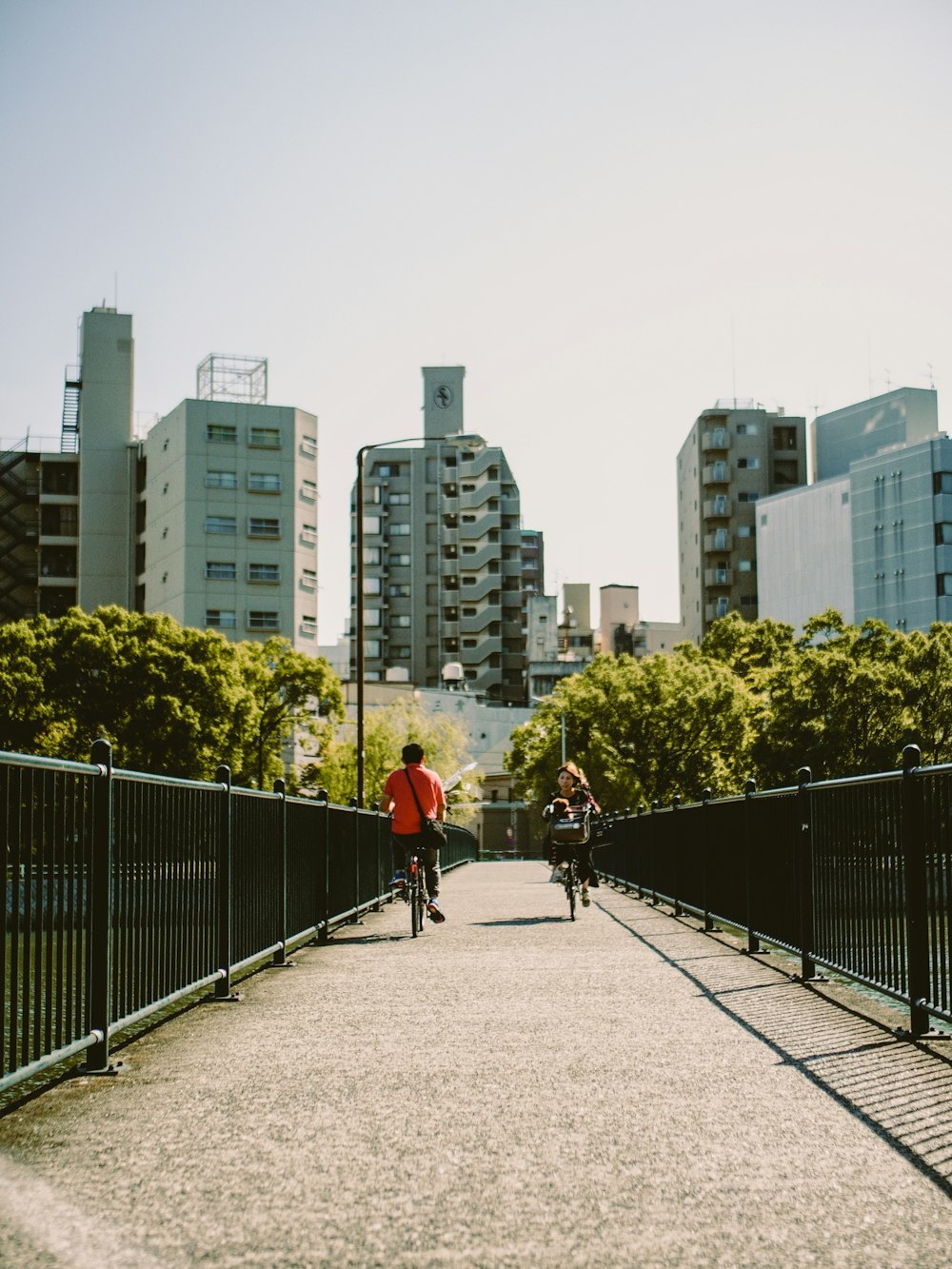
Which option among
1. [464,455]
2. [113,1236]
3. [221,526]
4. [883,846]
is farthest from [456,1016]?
[464,455]

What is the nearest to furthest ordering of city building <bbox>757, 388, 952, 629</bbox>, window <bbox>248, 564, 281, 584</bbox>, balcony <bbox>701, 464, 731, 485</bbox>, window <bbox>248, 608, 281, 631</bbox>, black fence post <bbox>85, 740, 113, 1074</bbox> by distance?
black fence post <bbox>85, 740, 113, 1074</bbox>, window <bbox>248, 608, 281, 631</bbox>, window <bbox>248, 564, 281, 584</bbox>, city building <bbox>757, 388, 952, 629</bbox>, balcony <bbox>701, 464, 731, 485</bbox>

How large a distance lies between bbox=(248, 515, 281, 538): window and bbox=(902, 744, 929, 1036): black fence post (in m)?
76.7

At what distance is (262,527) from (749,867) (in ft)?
239

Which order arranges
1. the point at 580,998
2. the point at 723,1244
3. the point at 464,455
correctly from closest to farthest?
the point at 723,1244, the point at 580,998, the point at 464,455

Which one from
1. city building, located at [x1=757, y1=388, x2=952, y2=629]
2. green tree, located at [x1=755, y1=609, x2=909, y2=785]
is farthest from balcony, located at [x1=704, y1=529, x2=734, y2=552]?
green tree, located at [x1=755, y1=609, x2=909, y2=785]

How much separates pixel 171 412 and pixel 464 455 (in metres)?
37.4

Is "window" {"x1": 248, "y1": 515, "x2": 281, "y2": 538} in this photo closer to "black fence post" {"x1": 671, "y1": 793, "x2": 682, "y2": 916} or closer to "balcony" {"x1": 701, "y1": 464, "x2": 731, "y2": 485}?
"balcony" {"x1": 701, "y1": 464, "x2": 731, "y2": 485}

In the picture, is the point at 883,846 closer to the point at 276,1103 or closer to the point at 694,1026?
the point at 694,1026

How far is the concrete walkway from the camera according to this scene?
13.0 ft

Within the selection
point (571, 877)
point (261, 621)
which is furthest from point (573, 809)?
point (261, 621)

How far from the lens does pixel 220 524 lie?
81688 millimetres

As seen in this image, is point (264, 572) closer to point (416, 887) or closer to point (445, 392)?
point (445, 392)

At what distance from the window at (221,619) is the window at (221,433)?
30.3ft

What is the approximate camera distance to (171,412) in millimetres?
82625
